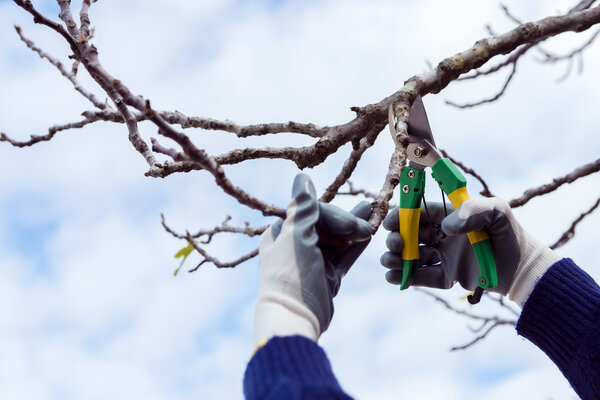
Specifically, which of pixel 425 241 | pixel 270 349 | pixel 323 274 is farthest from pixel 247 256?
pixel 270 349

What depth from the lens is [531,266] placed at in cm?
184

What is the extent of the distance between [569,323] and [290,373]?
1012 millimetres

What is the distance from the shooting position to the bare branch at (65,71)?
8.48 ft

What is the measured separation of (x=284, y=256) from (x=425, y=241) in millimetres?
753

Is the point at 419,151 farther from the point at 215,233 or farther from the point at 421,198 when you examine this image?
the point at 215,233

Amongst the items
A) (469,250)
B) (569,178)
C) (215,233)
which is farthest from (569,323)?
(215,233)

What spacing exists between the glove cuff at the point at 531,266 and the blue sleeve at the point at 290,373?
0.88 meters

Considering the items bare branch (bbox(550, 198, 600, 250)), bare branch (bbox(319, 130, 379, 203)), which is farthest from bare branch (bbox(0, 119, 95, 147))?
bare branch (bbox(550, 198, 600, 250))

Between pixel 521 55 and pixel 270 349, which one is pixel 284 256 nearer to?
pixel 270 349

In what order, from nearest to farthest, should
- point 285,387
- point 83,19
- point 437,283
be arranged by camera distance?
point 285,387 < point 437,283 < point 83,19

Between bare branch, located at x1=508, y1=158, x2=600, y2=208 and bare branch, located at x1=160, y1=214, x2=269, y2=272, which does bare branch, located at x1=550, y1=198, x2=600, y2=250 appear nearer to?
bare branch, located at x1=508, y1=158, x2=600, y2=208

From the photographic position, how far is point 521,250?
1855 millimetres

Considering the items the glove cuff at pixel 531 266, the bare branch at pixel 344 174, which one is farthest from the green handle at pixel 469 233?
the bare branch at pixel 344 174

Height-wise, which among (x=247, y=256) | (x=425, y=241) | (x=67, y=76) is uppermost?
(x=67, y=76)
